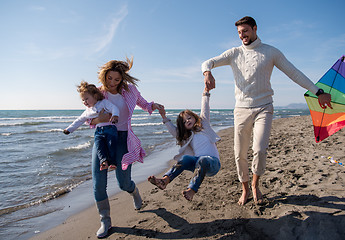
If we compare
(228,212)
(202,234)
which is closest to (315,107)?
(228,212)

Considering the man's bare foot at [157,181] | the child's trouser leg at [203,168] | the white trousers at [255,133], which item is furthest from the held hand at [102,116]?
the white trousers at [255,133]

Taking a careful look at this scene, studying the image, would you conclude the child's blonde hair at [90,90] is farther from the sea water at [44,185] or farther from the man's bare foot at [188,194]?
the sea water at [44,185]

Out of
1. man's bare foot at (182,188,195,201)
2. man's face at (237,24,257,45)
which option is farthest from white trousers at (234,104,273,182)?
man's bare foot at (182,188,195,201)

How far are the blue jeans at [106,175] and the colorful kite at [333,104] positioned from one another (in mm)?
2734

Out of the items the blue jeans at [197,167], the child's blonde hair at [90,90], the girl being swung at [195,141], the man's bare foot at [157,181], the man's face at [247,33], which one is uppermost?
the man's face at [247,33]

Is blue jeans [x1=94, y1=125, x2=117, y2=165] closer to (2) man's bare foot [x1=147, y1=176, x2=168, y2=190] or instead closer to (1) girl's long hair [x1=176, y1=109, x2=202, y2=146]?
(2) man's bare foot [x1=147, y1=176, x2=168, y2=190]

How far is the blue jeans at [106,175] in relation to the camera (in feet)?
9.46

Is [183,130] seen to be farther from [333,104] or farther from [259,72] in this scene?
[333,104]

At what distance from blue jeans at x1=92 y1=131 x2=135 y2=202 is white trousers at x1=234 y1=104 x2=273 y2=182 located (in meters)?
1.56

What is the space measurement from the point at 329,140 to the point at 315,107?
147 inches

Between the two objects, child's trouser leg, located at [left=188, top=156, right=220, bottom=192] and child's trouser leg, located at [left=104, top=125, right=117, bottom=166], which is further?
child's trouser leg, located at [left=104, top=125, right=117, bottom=166]

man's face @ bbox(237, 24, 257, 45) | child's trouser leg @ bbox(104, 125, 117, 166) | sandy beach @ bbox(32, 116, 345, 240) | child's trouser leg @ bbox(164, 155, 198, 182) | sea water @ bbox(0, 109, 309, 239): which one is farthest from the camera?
sea water @ bbox(0, 109, 309, 239)

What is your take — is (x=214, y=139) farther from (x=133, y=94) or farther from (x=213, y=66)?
(x=133, y=94)

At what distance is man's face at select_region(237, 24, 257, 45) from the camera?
3037mm
